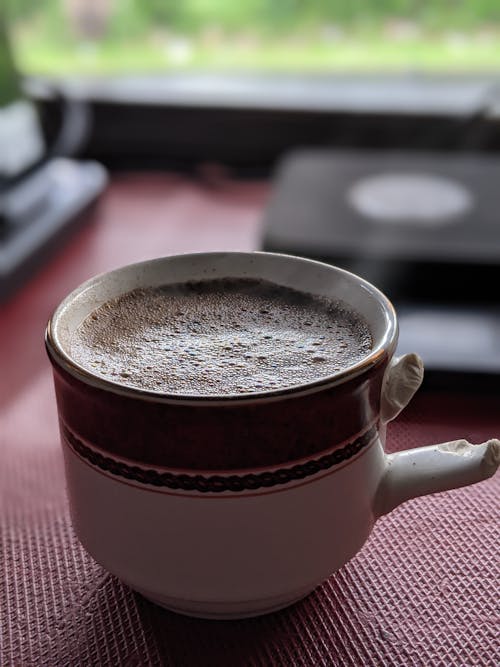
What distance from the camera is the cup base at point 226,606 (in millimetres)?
335

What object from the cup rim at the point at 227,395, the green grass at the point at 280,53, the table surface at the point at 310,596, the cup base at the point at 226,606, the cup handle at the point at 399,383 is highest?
the cup rim at the point at 227,395

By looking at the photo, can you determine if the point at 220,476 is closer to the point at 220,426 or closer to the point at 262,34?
the point at 220,426

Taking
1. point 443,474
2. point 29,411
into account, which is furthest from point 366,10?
point 443,474

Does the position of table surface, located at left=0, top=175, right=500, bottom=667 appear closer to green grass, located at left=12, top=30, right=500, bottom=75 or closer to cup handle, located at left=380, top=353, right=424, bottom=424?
cup handle, located at left=380, top=353, right=424, bottom=424

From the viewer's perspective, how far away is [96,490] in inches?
13.2

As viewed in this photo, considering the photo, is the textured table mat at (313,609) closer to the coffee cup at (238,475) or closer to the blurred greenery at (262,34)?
the coffee cup at (238,475)

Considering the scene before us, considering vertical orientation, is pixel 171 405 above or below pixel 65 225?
above

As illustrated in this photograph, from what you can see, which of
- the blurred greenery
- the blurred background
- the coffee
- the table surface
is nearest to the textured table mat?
the table surface

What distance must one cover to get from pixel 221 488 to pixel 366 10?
922 mm

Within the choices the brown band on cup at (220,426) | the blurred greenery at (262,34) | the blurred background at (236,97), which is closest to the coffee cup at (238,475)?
the brown band on cup at (220,426)

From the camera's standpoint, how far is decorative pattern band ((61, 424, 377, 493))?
12.2 inches

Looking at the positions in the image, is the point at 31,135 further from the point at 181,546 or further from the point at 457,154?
the point at 181,546

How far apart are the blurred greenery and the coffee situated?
782 millimetres

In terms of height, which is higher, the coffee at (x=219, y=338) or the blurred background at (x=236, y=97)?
the coffee at (x=219, y=338)
